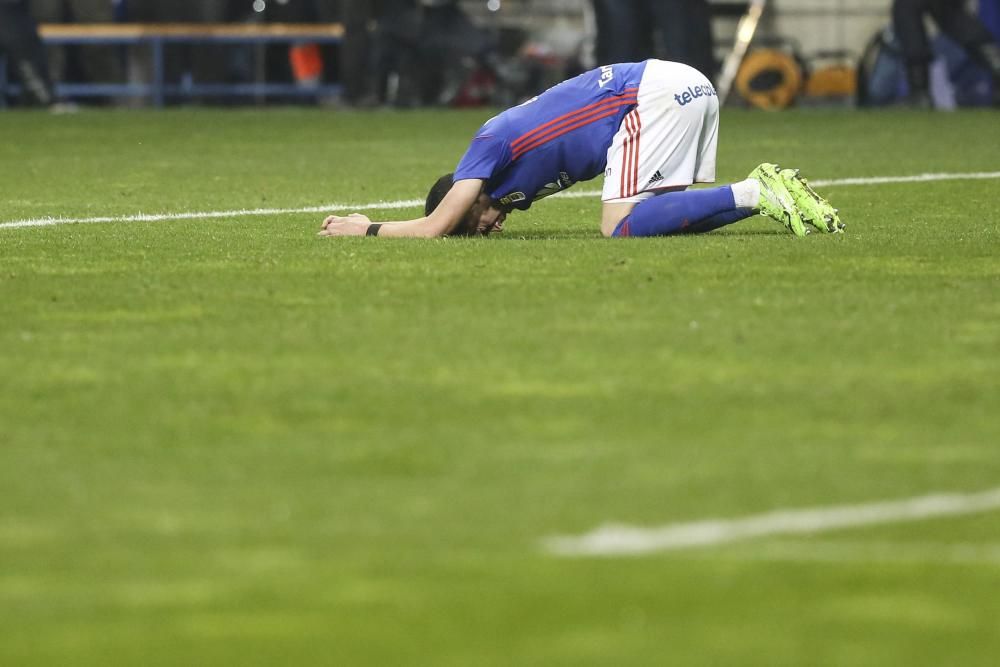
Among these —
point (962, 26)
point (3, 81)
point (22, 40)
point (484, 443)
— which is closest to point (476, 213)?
point (484, 443)

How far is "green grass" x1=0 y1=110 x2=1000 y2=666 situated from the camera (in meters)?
3.39

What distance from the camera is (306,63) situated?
86.0 ft

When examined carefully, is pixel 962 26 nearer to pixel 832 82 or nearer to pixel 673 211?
pixel 832 82

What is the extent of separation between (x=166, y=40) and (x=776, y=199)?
17109 millimetres

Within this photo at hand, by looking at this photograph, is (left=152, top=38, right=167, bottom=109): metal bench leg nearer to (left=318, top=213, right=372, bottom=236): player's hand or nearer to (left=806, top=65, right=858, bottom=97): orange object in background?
(left=806, top=65, right=858, bottom=97): orange object in background

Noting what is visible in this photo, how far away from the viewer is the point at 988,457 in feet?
14.6

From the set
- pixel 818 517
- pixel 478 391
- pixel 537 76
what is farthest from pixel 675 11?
pixel 818 517

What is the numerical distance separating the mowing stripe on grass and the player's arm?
1304 mm

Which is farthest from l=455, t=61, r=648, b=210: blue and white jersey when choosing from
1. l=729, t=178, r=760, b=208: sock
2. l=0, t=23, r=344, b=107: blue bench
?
l=0, t=23, r=344, b=107: blue bench

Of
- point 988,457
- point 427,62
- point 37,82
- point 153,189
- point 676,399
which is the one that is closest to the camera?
point 988,457

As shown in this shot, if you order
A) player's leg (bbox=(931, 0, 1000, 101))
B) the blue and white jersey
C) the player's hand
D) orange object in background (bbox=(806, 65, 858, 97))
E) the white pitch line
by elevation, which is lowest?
orange object in background (bbox=(806, 65, 858, 97))

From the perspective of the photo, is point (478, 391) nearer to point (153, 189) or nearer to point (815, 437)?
point (815, 437)

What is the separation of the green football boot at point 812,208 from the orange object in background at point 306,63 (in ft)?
57.2

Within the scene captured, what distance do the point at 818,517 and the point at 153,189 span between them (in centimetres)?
870
